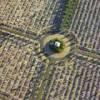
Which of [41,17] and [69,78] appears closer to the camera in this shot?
[69,78]

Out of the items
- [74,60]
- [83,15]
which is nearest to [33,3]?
[83,15]

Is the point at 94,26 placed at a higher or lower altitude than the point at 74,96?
higher

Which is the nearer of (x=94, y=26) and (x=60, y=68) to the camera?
(x=60, y=68)

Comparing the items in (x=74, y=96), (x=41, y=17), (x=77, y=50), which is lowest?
(x=74, y=96)

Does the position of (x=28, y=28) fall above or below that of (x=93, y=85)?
above

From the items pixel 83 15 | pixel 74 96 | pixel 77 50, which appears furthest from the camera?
pixel 83 15

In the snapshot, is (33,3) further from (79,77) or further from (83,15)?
(79,77)

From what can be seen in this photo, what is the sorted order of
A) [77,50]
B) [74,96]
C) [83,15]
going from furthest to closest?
[83,15] → [77,50] → [74,96]

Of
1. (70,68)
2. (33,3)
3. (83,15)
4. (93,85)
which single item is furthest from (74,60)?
(33,3)

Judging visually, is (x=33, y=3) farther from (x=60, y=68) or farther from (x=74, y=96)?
(x=74, y=96)
